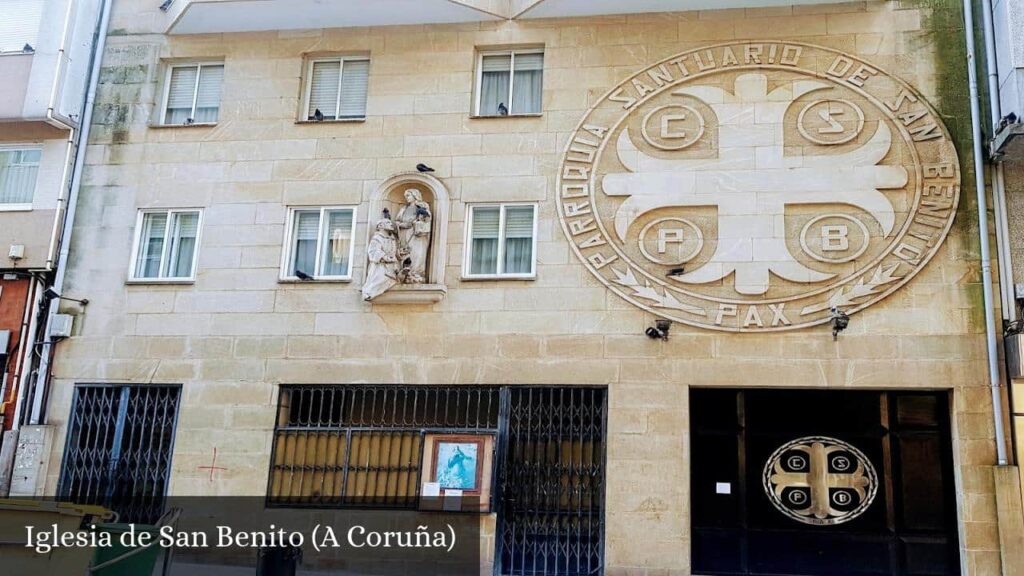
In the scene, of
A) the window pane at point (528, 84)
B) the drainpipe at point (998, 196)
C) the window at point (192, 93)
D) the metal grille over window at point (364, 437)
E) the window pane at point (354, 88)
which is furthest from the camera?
the window at point (192, 93)

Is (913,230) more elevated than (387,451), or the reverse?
(913,230)

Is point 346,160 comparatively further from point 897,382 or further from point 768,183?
point 897,382

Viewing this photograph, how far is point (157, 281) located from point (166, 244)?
2.19 feet

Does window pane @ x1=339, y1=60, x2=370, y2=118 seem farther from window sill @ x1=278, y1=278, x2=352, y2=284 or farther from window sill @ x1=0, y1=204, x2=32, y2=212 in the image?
window sill @ x1=0, y1=204, x2=32, y2=212

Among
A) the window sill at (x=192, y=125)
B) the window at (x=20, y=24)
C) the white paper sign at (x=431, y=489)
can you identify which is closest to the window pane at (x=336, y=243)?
the window sill at (x=192, y=125)

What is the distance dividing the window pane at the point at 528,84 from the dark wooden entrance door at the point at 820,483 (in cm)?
521

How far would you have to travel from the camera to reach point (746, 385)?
13062mm

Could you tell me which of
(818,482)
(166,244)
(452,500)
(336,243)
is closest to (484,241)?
(336,243)

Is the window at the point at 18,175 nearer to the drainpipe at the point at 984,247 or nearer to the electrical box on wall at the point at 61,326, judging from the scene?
the electrical box on wall at the point at 61,326

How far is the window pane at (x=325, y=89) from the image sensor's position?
Result: 50.6 feet

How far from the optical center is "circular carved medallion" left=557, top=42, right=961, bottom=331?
13117 mm

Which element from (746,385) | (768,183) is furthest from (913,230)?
(746,385)

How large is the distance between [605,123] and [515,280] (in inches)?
110

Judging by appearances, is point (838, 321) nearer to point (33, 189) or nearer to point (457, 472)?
point (457, 472)
